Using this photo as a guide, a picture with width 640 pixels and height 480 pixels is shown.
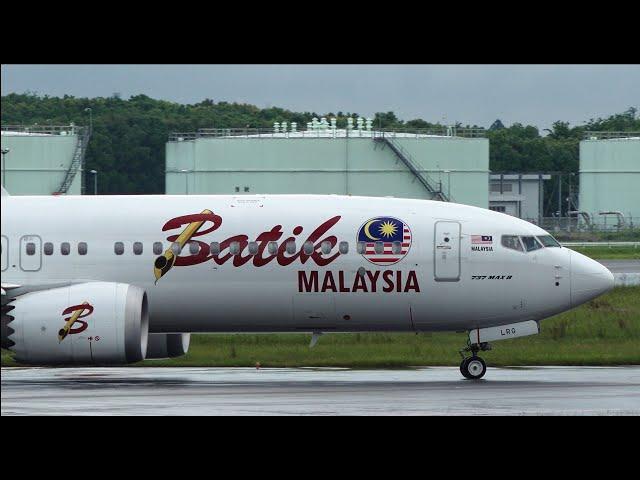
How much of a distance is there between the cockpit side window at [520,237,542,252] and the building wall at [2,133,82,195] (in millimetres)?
57423

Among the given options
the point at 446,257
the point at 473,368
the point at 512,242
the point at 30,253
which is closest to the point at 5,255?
the point at 30,253

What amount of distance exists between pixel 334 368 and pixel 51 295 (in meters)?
7.23

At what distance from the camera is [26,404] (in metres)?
23.0

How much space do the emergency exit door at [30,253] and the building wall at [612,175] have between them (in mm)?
83278

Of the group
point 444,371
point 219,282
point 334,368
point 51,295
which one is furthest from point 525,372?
point 51,295

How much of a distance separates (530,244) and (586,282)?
1.33m

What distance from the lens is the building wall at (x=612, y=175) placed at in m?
106

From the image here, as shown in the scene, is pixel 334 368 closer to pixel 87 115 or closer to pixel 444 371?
pixel 444 371

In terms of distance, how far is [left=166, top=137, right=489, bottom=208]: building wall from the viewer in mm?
86688

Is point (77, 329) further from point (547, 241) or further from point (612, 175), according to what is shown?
point (612, 175)

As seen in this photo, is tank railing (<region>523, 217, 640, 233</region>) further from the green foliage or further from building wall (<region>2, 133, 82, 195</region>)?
building wall (<region>2, 133, 82, 195</region>)

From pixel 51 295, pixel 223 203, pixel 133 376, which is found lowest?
pixel 133 376

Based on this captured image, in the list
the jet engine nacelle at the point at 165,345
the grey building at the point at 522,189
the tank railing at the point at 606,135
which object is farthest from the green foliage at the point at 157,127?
the jet engine nacelle at the point at 165,345

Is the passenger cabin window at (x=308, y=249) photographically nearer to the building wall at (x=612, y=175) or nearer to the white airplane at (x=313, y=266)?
the white airplane at (x=313, y=266)
